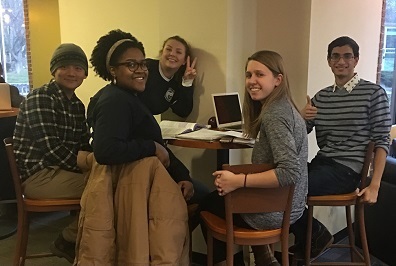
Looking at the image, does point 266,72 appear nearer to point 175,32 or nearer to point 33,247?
point 175,32

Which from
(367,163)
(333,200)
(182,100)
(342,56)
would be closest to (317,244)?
(333,200)

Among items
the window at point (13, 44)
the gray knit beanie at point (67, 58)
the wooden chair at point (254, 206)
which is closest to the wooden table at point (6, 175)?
the gray knit beanie at point (67, 58)

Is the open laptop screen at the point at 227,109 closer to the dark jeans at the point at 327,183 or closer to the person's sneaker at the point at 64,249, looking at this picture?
the dark jeans at the point at 327,183

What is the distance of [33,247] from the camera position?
3162 millimetres

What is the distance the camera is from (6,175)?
3.58 m

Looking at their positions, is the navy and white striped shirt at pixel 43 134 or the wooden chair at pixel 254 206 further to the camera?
the navy and white striped shirt at pixel 43 134

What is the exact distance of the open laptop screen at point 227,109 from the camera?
264cm

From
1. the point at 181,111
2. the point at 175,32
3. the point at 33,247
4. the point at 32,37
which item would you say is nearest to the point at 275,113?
the point at 181,111

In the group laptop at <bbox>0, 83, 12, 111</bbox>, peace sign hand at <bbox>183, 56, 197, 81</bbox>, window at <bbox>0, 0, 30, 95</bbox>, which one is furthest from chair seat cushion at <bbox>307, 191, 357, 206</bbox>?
window at <bbox>0, 0, 30, 95</bbox>

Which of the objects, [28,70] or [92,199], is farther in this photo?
[28,70]

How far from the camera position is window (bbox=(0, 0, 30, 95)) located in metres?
6.30

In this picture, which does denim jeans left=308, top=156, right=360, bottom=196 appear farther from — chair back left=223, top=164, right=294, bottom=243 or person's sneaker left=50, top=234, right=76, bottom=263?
person's sneaker left=50, top=234, right=76, bottom=263

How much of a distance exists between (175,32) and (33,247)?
1828 millimetres

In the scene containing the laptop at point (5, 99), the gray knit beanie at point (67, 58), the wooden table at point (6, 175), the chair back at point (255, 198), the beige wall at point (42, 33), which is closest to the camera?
the chair back at point (255, 198)
